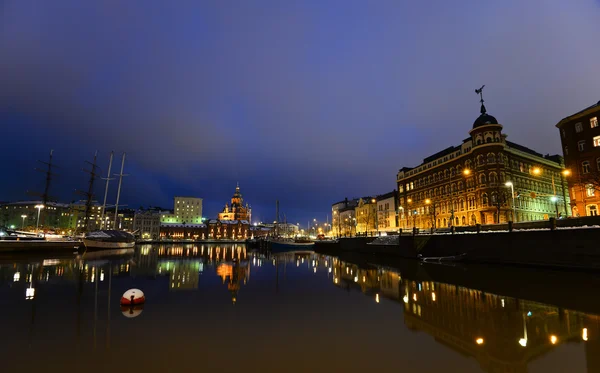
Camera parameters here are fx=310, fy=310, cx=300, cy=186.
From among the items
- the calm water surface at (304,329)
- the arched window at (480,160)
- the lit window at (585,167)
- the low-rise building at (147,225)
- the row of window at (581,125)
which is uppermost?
the row of window at (581,125)

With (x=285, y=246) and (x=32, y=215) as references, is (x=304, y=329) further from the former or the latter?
(x=32, y=215)

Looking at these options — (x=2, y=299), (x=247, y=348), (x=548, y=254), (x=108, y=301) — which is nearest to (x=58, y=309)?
(x=108, y=301)

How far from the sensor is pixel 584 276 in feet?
77.3

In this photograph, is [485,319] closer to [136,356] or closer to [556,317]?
[556,317]

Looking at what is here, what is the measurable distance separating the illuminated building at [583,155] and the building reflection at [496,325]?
40954 millimetres

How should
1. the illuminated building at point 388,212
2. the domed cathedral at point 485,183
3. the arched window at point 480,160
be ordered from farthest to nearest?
the illuminated building at point 388,212 < the arched window at point 480,160 < the domed cathedral at point 485,183

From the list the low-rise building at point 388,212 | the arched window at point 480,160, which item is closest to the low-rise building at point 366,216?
the low-rise building at point 388,212

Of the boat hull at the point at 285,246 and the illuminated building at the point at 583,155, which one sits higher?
the illuminated building at the point at 583,155

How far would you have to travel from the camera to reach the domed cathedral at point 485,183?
197ft

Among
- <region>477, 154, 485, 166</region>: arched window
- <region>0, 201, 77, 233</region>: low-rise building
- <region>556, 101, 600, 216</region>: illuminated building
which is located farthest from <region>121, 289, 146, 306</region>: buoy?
<region>0, 201, 77, 233</region>: low-rise building

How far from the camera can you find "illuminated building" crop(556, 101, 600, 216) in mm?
43844

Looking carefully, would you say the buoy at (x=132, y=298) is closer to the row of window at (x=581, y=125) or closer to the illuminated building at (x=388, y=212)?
the row of window at (x=581, y=125)

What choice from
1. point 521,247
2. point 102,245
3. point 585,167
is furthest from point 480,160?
point 102,245

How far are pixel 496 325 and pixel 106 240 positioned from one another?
80230 millimetres
